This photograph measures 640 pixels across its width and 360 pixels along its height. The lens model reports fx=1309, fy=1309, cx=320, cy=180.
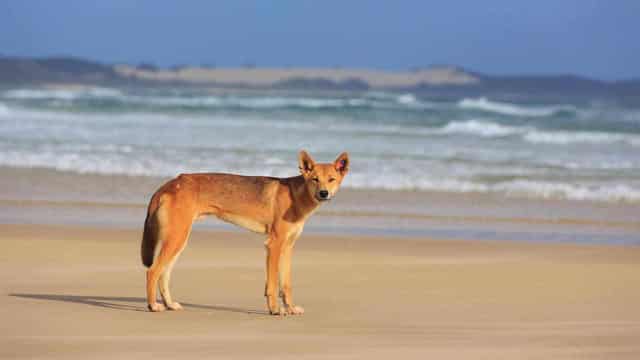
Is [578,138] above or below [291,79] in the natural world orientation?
below

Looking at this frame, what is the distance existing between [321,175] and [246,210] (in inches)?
24.0

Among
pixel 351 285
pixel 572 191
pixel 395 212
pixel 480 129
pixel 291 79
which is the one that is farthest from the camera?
pixel 291 79

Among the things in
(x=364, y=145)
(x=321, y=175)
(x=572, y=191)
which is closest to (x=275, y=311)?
(x=321, y=175)

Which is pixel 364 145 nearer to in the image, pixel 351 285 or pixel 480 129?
pixel 480 129

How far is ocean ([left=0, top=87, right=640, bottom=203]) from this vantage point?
20.6 meters

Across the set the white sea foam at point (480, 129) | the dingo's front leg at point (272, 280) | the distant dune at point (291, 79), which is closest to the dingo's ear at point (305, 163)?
the dingo's front leg at point (272, 280)

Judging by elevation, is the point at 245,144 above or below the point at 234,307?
above

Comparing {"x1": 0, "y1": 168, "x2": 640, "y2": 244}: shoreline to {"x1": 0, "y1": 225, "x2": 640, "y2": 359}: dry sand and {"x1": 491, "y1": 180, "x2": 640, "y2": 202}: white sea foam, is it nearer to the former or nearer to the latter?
{"x1": 491, "y1": 180, "x2": 640, "y2": 202}: white sea foam

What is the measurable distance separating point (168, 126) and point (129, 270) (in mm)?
25294

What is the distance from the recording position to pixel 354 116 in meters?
44.8

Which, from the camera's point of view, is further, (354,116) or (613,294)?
(354,116)

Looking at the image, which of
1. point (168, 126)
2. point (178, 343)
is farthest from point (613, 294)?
point (168, 126)

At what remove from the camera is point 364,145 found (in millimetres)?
28688

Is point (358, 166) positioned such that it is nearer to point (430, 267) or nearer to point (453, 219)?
point (453, 219)
